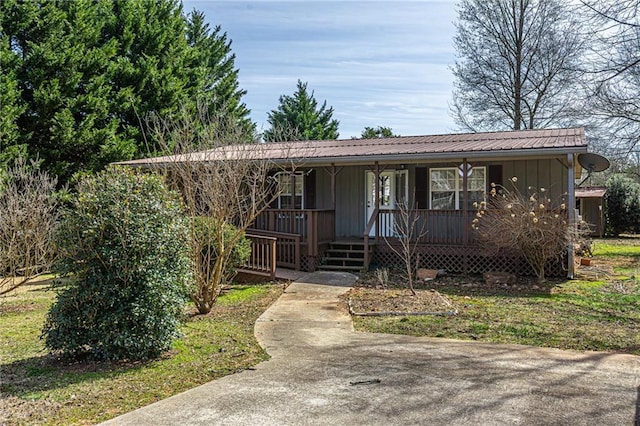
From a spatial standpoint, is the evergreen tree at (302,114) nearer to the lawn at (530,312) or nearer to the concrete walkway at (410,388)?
the lawn at (530,312)

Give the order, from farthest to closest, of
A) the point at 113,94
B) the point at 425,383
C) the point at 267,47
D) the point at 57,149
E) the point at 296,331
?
the point at 113,94
the point at 57,149
the point at 267,47
the point at 296,331
the point at 425,383

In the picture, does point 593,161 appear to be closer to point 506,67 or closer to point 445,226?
point 445,226

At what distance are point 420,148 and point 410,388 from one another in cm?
932

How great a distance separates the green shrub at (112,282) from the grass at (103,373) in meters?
0.27

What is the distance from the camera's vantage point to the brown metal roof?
35.0 feet

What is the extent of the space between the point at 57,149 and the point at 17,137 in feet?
5.16

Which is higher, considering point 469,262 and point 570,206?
point 570,206

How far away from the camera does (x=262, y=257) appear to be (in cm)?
1172

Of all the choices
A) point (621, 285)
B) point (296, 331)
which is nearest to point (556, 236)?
point (621, 285)

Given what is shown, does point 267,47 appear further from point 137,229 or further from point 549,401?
point 549,401

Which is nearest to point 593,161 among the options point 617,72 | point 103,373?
point 617,72

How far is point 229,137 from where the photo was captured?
10141 mm

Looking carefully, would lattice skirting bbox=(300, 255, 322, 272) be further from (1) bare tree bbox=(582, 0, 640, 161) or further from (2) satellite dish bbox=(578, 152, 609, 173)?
(1) bare tree bbox=(582, 0, 640, 161)

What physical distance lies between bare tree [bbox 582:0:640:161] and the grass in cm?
992
